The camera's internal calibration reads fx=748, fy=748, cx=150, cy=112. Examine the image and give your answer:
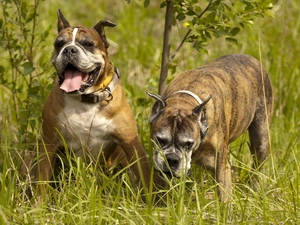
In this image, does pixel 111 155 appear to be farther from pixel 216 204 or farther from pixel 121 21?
pixel 121 21

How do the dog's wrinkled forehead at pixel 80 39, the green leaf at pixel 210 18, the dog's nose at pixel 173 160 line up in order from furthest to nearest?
the green leaf at pixel 210 18 < the dog's wrinkled forehead at pixel 80 39 < the dog's nose at pixel 173 160

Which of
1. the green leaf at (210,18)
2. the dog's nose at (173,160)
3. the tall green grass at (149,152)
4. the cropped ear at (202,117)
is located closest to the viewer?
the tall green grass at (149,152)

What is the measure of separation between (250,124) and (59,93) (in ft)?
5.75

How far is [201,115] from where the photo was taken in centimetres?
505

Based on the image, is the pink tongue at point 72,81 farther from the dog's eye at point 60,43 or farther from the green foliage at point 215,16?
the green foliage at point 215,16

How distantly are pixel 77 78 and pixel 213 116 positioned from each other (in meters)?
0.99

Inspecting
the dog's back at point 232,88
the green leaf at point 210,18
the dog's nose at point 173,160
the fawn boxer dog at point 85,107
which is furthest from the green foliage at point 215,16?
the dog's nose at point 173,160

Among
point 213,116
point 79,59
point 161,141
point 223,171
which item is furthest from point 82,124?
point 223,171

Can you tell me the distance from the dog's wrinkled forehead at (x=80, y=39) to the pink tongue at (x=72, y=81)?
0.63ft

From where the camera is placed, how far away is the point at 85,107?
5344 mm

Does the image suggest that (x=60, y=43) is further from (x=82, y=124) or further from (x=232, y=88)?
(x=232, y=88)

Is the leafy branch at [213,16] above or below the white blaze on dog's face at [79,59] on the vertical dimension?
above

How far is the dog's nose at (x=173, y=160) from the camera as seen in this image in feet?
15.9

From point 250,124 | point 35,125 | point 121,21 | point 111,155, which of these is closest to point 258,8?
point 250,124
